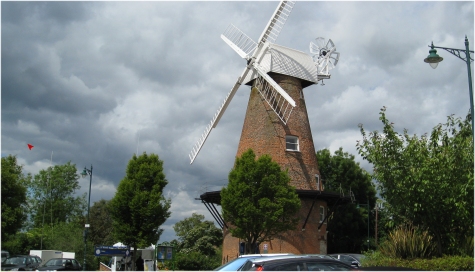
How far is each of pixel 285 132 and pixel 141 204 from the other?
11.3 meters

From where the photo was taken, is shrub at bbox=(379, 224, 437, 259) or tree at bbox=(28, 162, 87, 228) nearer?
shrub at bbox=(379, 224, 437, 259)

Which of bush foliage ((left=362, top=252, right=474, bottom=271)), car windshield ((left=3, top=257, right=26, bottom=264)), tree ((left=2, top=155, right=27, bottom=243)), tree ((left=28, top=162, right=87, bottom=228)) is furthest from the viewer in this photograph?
tree ((left=28, top=162, right=87, bottom=228))

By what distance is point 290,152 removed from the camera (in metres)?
35.0

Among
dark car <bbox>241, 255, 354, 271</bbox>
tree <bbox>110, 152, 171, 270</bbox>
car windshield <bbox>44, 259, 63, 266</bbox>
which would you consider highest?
tree <bbox>110, 152, 171, 270</bbox>

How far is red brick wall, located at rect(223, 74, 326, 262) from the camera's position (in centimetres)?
3394

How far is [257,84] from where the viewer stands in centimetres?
3675

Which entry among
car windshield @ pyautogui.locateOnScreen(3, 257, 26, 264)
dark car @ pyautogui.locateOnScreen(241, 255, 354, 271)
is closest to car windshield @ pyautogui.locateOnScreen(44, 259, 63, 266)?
car windshield @ pyautogui.locateOnScreen(3, 257, 26, 264)

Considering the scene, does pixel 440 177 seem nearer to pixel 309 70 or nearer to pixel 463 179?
pixel 463 179

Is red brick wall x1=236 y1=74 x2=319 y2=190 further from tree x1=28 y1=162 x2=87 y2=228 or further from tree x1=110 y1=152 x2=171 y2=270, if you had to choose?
tree x1=28 y1=162 x2=87 y2=228

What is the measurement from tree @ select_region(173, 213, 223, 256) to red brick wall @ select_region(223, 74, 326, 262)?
33364 mm

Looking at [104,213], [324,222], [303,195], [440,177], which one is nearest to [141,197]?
[303,195]

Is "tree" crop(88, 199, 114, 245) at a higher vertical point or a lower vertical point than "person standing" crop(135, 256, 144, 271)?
higher

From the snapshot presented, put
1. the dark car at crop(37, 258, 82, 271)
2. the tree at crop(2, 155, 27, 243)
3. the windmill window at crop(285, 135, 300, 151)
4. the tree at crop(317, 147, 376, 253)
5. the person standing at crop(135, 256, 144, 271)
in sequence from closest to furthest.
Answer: the dark car at crop(37, 258, 82, 271) → the person standing at crop(135, 256, 144, 271) → the tree at crop(2, 155, 27, 243) → the windmill window at crop(285, 135, 300, 151) → the tree at crop(317, 147, 376, 253)

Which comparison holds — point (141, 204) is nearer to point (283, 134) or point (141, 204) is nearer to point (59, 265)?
point (59, 265)
